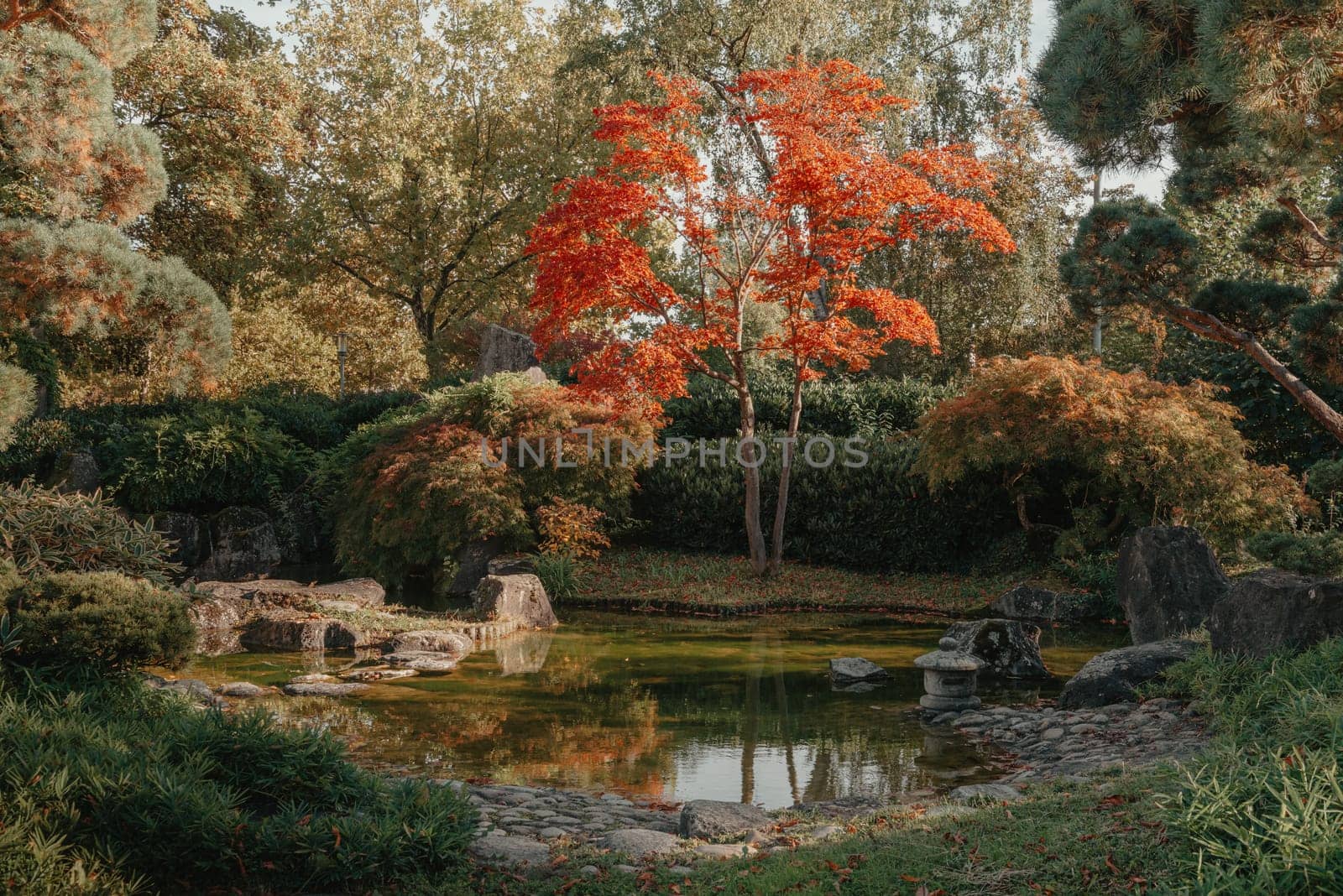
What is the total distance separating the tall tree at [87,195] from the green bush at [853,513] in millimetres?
6144

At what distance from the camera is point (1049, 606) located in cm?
1112

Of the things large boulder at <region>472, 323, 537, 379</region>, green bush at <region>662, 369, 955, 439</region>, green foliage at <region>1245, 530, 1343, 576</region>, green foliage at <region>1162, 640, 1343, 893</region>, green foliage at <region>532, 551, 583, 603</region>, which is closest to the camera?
green foliage at <region>1162, 640, 1343, 893</region>

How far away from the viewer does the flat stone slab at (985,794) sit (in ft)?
15.7

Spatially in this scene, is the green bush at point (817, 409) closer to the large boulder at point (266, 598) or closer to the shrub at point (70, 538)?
the large boulder at point (266, 598)

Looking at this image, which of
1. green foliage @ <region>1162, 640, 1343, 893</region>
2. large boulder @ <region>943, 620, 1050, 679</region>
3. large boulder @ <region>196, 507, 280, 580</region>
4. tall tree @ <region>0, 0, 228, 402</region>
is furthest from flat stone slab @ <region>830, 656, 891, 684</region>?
large boulder @ <region>196, 507, 280, 580</region>

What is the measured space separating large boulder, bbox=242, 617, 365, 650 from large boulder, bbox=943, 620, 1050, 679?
17.3ft

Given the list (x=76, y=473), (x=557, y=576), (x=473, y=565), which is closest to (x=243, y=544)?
(x=76, y=473)

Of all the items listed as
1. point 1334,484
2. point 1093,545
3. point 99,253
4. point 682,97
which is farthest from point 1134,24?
point 99,253

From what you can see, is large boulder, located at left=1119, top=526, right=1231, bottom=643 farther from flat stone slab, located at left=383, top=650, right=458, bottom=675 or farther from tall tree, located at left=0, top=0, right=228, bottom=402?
tall tree, located at left=0, top=0, right=228, bottom=402

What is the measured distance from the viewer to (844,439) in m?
14.2

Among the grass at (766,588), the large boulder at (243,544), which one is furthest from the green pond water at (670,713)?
the large boulder at (243,544)

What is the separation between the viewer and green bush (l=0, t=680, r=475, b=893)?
11.5ft

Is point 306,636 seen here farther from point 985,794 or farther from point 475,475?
point 985,794

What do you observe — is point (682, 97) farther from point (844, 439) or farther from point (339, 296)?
point (339, 296)
